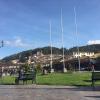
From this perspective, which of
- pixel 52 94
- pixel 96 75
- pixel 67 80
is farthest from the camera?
pixel 67 80

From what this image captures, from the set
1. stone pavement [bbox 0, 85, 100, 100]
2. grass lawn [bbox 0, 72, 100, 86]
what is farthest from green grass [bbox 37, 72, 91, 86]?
stone pavement [bbox 0, 85, 100, 100]

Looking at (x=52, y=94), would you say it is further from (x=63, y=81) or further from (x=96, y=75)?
(x=63, y=81)

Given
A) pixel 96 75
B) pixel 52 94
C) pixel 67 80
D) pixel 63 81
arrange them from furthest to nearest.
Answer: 1. pixel 67 80
2. pixel 63 81
3. pixel 96 75
4. pixel 52 94

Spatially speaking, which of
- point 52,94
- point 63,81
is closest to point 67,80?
point 63,81

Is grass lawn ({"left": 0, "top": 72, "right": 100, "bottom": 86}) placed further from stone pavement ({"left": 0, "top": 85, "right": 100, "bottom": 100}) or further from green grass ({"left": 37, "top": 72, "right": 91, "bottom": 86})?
stone pavement ({"left": 0, "top": 85, "right": 100, "bottom": 100})

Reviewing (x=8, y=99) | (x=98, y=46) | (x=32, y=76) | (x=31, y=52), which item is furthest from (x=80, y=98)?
(x=31, y=52)

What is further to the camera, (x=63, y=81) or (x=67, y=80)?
(x=67, y=80)

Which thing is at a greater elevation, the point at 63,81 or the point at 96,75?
the point at 96,75

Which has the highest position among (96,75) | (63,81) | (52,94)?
(96,75)

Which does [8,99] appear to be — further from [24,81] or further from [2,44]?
[2,44]

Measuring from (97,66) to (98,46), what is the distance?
234ft

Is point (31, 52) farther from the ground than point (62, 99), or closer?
farther from the ground

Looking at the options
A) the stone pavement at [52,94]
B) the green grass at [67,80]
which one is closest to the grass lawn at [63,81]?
the green grass at [67,80]

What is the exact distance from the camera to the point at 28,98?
46.8ft
